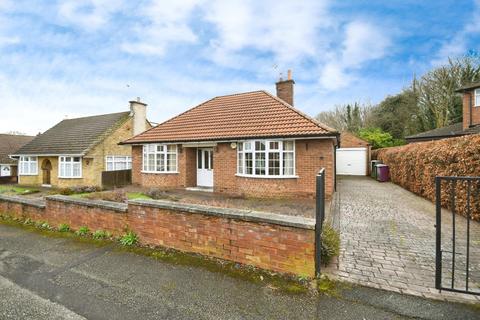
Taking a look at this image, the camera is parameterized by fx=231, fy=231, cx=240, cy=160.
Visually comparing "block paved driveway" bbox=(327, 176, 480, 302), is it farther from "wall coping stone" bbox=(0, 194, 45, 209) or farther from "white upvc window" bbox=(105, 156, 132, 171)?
"white upvc window" bbox=(105, 156, 132, 171)

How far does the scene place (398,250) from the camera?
14.5 feet

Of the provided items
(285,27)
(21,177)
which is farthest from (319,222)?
(21,177)

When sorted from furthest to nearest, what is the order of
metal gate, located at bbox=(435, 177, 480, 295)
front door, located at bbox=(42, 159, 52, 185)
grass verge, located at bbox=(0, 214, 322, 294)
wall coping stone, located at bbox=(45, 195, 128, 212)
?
front door, located at bbox=(42, 159, 52, 185)
wall coping stone, located at bbox=(45, 195, 128, 212)
grass verge, located at bbox=(0, 214, 322, 294)
metal gate, located at bbox=(435, 177, 480, 295)

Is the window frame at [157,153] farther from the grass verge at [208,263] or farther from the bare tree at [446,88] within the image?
the bare tree at [446,88]

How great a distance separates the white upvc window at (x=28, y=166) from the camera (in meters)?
20.2

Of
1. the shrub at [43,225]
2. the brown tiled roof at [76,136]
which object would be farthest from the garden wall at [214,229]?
the brown tiled roof at [76,136]

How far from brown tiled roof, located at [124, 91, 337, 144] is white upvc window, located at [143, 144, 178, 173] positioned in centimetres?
49

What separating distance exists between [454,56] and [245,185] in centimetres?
3021

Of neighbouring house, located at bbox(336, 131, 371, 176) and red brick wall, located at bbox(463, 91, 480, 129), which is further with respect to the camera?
neighbouring house, located at bbox(336, 131, 371, 176)

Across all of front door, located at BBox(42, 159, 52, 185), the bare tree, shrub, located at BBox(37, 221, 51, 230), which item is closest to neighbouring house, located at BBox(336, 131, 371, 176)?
the bare tree

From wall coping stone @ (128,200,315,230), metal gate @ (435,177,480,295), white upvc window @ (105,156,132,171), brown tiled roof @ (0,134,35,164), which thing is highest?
brown tiled roof @ (0,134,35,164)

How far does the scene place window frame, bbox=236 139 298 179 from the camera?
33.7 ft

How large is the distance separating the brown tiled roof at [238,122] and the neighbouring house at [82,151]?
612 cm

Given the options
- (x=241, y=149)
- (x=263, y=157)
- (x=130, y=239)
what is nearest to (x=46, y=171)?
(x=241, y=149)
